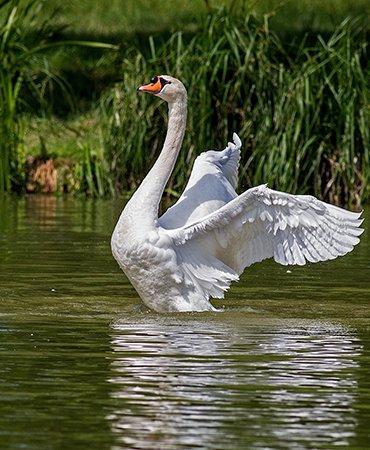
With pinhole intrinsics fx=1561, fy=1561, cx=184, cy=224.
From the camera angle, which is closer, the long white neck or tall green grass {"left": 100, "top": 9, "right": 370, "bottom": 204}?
the long white neck

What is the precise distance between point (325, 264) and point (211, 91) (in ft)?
19.5

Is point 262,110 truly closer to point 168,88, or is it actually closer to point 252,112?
point 252,112

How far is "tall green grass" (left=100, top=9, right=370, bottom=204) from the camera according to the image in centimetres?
1834

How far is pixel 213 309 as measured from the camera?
10383 millimetres

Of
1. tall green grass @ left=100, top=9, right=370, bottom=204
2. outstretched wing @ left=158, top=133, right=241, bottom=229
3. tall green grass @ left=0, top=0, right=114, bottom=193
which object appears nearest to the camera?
outstretched wing @ left=158, top=133, right=241, bottom=229

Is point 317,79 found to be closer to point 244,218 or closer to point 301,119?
point 301,119

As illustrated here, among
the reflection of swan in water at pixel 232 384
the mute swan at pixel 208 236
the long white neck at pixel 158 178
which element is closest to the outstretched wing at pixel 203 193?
the mute swan at pixel 208 236

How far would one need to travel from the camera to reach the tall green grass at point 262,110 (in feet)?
60.2

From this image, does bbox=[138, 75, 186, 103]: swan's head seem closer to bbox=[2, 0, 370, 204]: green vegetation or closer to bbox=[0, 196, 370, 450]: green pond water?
bbox=[0, 196, 370, 450]: green pond water

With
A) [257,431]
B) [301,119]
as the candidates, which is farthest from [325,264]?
[257,431]

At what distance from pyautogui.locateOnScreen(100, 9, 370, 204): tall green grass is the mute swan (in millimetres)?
7624

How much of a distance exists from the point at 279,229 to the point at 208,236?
18.5 inches

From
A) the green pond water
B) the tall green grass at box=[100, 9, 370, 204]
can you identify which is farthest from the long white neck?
the tall green grass at box=[100, 9, 370, 204]

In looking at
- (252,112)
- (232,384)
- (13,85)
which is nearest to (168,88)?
(232,384)
